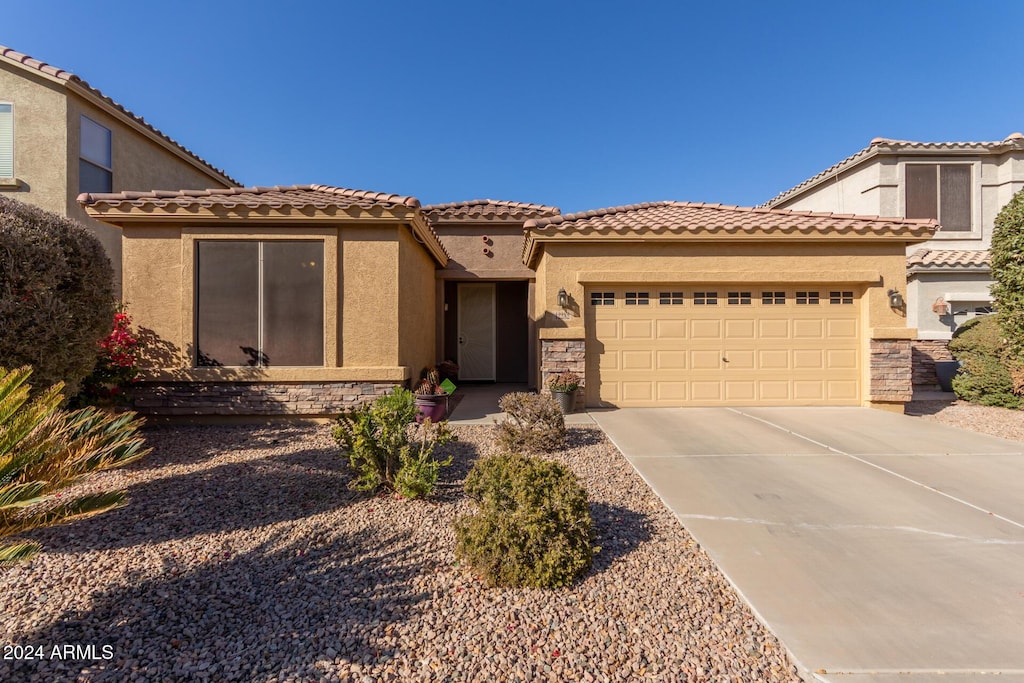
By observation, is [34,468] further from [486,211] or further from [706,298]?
[486,211]

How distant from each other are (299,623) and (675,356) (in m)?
7.91

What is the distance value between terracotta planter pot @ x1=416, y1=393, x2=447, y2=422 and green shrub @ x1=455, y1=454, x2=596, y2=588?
14.1 feet

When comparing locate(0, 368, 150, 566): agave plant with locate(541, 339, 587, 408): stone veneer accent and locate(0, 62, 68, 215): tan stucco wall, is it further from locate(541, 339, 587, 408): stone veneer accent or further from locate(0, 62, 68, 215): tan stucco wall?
locate(0, 62, 68, 215): tan stucco wall

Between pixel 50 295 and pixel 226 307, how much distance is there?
2865 mm

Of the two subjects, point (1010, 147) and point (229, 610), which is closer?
point (229, 610)

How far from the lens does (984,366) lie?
9.48m

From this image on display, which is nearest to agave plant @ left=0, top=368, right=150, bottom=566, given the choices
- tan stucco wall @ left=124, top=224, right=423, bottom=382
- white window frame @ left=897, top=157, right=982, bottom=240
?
tan stucco wall @ left=124, top=224, right=423, bottom=382

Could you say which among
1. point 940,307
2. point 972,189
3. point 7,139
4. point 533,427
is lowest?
point 533,427

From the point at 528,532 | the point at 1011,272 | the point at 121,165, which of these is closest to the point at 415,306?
the point at 528,532

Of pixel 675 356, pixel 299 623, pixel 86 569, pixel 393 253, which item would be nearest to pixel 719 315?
pixel 675 356

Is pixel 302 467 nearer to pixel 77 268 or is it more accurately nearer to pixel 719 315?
pixel 77 268

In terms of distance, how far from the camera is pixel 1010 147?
14.2 metres

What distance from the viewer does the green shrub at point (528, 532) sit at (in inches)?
121

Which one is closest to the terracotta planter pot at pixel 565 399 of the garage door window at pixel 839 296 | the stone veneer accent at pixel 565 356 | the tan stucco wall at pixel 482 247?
the stone veneer accent at pixel 565 356
